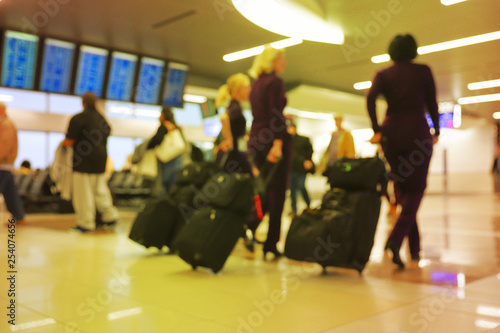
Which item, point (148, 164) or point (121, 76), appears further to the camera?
point (121, 76)

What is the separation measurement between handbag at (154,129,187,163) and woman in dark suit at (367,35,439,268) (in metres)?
2.74

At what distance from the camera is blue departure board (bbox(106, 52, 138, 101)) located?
10461 millimetres

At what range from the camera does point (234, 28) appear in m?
8.81

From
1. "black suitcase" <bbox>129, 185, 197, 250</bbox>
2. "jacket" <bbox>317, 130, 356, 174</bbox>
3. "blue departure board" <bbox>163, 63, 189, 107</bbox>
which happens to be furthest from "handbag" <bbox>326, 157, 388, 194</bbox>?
"blue departure board" <bbox>163, 63, 189, 107</bbox>

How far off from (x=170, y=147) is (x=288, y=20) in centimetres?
407

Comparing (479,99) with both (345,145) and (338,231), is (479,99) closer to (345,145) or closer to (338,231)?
(345,145)

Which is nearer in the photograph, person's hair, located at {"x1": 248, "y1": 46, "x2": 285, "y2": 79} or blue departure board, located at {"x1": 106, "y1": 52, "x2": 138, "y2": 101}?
person's hair, located at {"x1": 248, "y1": 46, "x2": 285, "y2": 79}

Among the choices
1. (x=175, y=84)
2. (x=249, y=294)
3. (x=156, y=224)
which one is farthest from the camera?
(x=175, y=84)

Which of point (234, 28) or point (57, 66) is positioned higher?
point (234, 28)

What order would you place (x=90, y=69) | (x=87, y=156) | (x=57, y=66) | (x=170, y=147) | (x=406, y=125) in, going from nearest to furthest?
(x=406, y=125) → (x=170, y=147) → (x=87, y=156) → (x=57, y=66) → (x=90, y=69)

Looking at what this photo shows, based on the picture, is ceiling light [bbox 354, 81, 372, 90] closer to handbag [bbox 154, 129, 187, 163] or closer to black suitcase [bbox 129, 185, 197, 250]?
handbag [bbox 154, 129, 187, 163]

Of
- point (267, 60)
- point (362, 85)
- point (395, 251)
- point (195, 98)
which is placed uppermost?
point (362, 85)

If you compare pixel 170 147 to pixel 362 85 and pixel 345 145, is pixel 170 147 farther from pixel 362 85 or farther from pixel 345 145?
pixel 362 85

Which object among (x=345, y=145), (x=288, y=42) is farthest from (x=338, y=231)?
(x=288, y=42)
